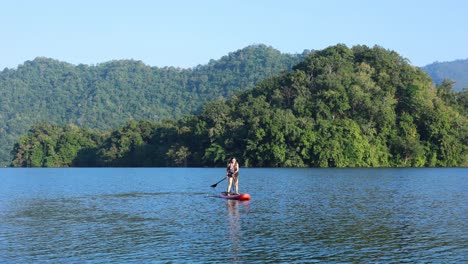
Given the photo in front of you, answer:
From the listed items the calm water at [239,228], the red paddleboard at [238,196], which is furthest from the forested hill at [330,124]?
the red paddleboard at [238,196]

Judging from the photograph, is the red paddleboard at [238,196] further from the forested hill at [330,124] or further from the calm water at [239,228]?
the forested hill at [330,124]

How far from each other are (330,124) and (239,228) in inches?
3551

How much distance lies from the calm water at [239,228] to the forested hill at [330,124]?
65093 millimetres

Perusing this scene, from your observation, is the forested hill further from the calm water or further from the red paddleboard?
the red paddleboard

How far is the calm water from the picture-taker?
2552cm

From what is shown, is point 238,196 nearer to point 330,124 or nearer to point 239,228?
point 239,228

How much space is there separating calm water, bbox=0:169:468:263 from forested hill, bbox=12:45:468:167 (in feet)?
214

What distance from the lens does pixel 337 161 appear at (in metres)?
117

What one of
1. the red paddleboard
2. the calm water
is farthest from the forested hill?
the red paddleboard

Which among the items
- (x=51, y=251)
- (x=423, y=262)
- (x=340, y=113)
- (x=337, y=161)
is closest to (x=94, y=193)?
(x=51, y=251)

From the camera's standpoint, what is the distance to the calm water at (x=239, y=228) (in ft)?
83.7

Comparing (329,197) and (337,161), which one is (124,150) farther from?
(329,197)

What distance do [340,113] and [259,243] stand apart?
332 feet

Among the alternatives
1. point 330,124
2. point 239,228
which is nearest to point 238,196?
point 239,228
